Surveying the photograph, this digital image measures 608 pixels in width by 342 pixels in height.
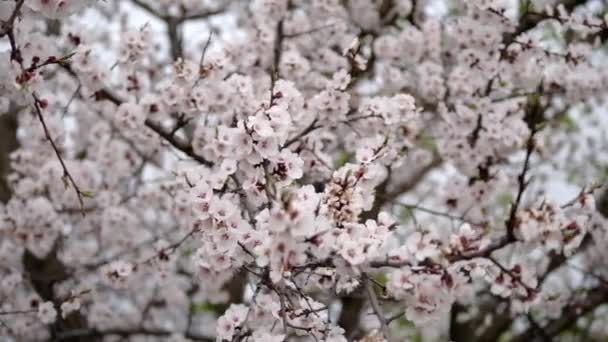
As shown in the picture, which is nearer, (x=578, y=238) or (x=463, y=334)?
(x=578, y=238)

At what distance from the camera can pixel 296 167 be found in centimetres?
253

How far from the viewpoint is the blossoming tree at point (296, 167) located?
215 centimetres

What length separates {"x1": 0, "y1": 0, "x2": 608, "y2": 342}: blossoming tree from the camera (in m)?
2.15

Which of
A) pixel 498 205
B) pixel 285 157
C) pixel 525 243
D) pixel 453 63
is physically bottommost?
pixel 525 243

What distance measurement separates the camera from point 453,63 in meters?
5.35

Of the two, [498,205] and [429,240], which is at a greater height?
[498,205]

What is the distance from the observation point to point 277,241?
6.45ft

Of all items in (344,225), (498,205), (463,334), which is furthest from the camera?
(498,205)

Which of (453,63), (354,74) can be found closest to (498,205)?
(453,63)

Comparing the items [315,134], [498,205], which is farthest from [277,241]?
[498,205]

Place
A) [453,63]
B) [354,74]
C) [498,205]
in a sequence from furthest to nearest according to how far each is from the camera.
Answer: [498,205]
[453,63]
[354,74]

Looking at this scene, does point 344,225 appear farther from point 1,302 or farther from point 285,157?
point 1,302

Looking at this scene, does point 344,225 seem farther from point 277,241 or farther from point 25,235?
point 25,235

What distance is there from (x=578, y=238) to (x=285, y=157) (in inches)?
44.4
